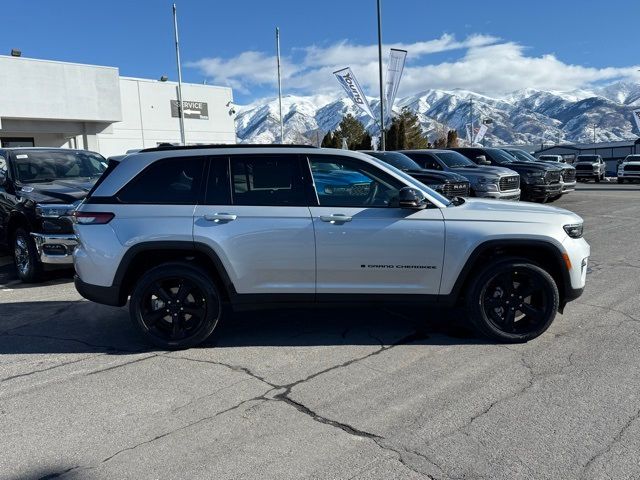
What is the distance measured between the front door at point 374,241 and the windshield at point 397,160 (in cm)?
859

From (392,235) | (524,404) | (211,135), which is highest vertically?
(211,135)

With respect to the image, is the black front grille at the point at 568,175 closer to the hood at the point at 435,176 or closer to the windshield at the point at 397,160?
the hood at the point at 435,176

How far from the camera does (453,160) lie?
14.9 m

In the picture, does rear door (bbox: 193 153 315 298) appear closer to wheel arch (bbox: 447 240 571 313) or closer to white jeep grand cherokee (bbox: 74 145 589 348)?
white jeep grand cherokee (bbox: 74 145 589 348)

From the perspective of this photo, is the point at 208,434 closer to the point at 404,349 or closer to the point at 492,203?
the point at 404,349

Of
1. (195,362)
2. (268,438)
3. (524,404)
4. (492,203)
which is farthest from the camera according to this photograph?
(492,203)

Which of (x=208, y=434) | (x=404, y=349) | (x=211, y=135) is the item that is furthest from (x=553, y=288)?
(x=211, y=135)

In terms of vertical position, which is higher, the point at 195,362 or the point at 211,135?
the point at 211,135

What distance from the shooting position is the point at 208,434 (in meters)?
3.20

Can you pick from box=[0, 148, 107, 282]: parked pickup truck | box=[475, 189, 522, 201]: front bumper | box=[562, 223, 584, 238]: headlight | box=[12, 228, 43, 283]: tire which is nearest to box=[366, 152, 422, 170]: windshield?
box=[475, 189, 522, 201]: front bumper

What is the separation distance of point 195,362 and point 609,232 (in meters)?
9.84

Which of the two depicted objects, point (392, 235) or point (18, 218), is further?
point (18, 218)

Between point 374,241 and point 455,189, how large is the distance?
26.7 feet

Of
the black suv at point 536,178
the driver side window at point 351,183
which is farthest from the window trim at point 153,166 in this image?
the black suv at point 536,178
